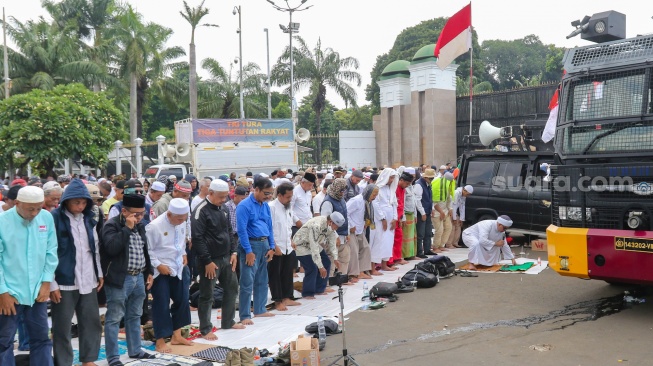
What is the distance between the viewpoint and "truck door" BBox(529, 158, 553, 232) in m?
12.5

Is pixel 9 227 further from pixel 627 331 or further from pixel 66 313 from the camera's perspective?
pixel 627 331

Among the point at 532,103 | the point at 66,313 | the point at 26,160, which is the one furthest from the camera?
the point at 532,103

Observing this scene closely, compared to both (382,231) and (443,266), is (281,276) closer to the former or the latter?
(382,231)

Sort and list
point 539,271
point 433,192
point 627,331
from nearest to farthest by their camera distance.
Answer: point 627,331, point 539,271, point 433,192

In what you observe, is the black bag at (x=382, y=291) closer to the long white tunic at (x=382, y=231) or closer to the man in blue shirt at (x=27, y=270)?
the long white tunic at (x=382, y=231)

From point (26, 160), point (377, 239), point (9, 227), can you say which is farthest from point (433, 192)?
point (26, 160)

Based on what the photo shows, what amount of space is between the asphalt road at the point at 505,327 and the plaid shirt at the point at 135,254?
2.13 m

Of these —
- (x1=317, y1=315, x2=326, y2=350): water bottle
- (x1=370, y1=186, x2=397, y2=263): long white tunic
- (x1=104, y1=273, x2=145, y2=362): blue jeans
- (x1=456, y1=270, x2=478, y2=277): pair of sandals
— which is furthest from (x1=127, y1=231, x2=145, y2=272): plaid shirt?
(x1=456, y1=270, x2=478, y2=277): pair of sandals

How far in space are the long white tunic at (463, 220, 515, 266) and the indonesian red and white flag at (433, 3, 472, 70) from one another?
10108 millimetres

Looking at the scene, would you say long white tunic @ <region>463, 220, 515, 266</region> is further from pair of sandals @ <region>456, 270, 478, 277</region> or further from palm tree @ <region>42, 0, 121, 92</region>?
palm tree @ <region>42, 0, 121, 92</region>

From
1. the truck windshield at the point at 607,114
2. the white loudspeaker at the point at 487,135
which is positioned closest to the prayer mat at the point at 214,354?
the truck windshield at the point at 607,114

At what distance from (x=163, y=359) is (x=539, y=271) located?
7104 mm

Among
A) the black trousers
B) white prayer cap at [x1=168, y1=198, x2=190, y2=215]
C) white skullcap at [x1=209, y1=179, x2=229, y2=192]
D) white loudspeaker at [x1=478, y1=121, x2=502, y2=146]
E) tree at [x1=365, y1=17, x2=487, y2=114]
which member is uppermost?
tree at [x1=365, y1=17, x2=487, y2=114]

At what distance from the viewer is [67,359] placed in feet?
19.0
